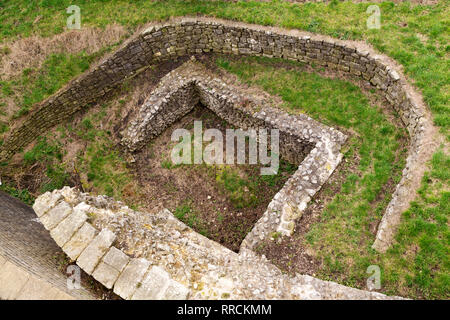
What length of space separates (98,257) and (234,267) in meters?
3.03

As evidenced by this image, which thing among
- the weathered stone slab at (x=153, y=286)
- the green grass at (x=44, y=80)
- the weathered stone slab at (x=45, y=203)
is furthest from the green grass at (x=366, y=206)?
the green grass at (x=44, y=80)

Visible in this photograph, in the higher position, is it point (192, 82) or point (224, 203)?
point (192, 82)

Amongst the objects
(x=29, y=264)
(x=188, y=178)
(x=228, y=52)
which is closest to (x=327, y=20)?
(x=228, y=52)

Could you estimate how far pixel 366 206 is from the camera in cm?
877

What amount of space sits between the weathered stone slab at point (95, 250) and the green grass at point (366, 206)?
5.15 m

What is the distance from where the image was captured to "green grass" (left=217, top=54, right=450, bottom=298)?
7.40 m

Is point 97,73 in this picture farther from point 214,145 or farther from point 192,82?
point 214,145

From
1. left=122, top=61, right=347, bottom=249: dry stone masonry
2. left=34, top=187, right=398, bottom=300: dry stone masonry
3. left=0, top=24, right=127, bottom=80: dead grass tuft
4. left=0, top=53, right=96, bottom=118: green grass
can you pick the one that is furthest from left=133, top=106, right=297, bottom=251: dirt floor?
left=0, top=24, right=127, bottom=80: dead grass tuft

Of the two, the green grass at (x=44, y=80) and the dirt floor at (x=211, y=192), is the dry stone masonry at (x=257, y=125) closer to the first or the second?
the dirt floor at (x=211, y=192)

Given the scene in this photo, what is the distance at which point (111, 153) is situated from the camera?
1268 centimetres

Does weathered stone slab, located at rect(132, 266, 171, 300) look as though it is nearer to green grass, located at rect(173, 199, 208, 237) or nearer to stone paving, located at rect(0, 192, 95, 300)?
stone paving, located at rect(0, 192, 95, 300)

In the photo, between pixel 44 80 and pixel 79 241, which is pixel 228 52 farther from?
pixel 79 241

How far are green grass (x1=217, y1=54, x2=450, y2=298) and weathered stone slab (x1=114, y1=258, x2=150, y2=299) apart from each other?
4.52 metres

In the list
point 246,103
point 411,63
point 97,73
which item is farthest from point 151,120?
point 411,63
